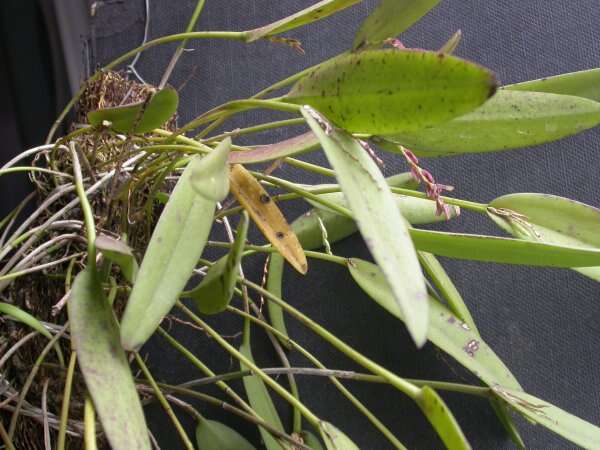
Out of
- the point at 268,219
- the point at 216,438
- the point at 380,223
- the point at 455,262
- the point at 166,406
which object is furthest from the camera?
the point at 455,262

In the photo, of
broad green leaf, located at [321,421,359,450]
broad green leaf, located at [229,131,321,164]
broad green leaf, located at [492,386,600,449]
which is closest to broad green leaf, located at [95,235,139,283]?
broad green leaf, located at [229,131,321,164]

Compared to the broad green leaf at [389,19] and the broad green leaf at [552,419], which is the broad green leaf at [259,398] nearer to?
the broad green leaf at [552,419]

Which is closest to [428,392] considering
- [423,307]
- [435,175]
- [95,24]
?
[423,307]

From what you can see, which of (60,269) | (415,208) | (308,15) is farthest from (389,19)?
(60,269)

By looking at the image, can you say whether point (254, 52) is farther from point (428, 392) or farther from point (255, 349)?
point (428, 392)

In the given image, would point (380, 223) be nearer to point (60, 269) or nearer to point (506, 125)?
point (506, 125)

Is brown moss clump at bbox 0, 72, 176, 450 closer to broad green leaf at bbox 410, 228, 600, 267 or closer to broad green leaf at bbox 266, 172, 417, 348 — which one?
broad green leaf at bbox 266, 172, 417, 348

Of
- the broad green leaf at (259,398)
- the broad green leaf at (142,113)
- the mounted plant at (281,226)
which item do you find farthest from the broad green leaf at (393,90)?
the broad green leaf at (259,398)
